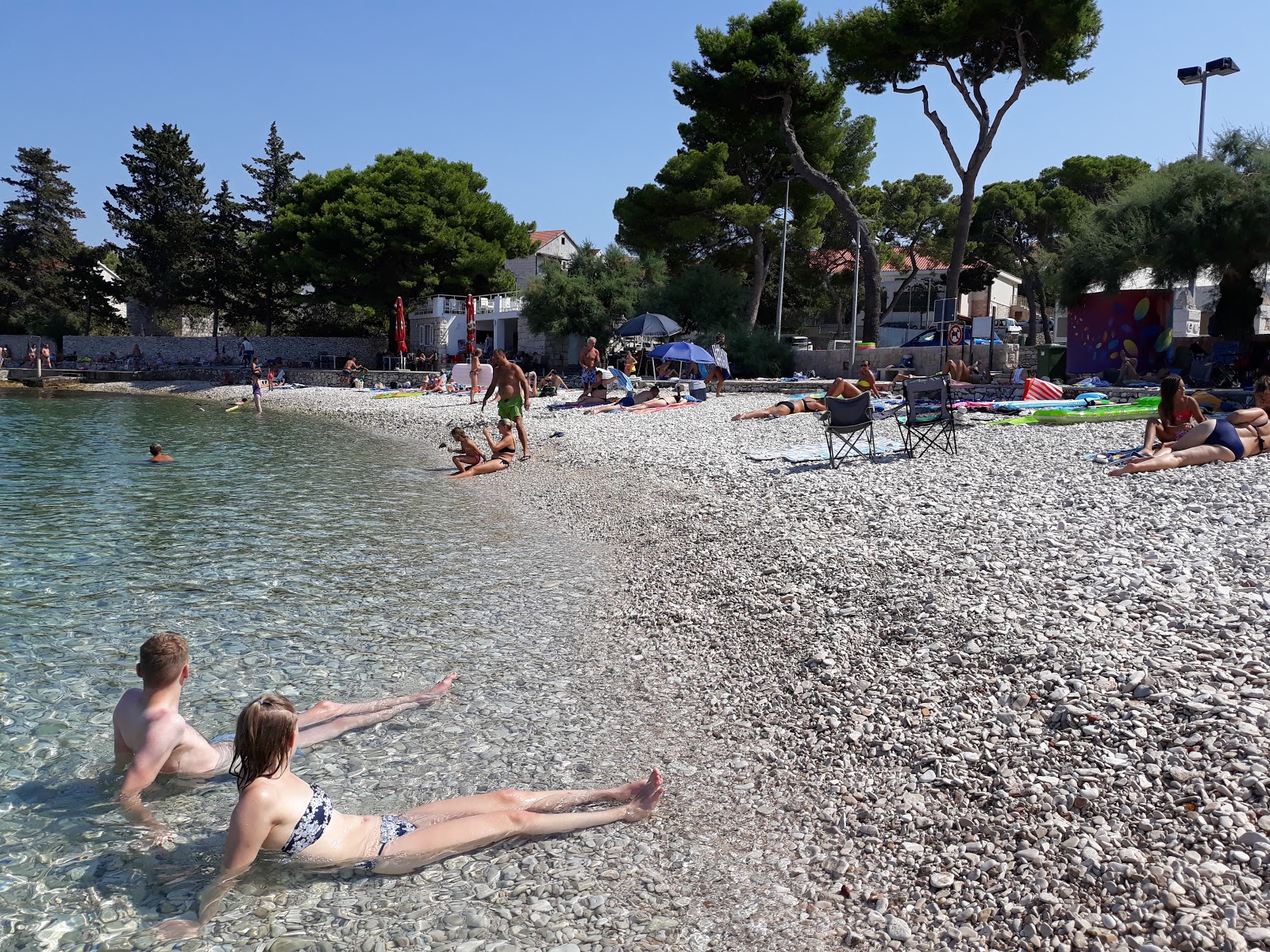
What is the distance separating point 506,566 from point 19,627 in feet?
11.9

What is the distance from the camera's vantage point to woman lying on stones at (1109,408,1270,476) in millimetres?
8617

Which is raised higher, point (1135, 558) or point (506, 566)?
point (1135, 558)

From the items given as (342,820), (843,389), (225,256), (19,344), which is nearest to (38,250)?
(19,344)

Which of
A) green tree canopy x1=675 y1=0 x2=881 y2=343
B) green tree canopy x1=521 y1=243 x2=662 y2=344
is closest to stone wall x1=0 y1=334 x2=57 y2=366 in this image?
green tree canopy x1=521 y1=243 x2=662 y2=344

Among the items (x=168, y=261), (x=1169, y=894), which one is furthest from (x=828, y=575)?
(x=168, y=261)

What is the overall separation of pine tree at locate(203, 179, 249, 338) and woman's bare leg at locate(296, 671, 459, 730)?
143 feet

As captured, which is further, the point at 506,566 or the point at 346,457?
the point at 346,457

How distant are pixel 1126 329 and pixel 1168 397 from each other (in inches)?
448

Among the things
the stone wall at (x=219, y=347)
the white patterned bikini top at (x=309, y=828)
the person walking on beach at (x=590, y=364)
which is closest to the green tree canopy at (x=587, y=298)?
the person walking on beach at (x=590, y=364)

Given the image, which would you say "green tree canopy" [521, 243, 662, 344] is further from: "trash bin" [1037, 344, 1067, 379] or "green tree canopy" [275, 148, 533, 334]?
"trash bin" [1037, 344, 1067, 379]

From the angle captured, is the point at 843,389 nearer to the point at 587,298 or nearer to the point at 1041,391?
the point at 1041,391

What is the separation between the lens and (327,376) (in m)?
35.9

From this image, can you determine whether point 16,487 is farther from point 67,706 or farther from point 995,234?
point 995,234

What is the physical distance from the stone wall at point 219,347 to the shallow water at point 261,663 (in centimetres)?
3123
